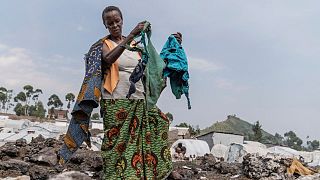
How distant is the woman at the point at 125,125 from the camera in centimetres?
273

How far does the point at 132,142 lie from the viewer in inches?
108

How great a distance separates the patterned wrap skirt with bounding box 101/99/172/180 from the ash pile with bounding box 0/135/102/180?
2324mm

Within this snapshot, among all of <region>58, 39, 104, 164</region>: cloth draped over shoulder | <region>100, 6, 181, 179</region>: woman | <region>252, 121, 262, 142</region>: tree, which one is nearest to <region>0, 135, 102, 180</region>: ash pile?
<region>58, 39, 104, 164</region>: cloth draped over shoulder

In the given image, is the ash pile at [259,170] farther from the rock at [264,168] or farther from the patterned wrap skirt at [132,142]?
the patterned wrap skirt at [132,142]

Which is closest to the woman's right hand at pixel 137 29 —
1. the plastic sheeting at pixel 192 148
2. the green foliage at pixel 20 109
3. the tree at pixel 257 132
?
the plastic sheeting at pixel 192 148

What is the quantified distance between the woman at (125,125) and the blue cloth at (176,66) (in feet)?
0.79

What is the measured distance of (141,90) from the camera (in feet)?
9.29

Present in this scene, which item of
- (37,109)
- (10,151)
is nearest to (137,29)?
(10,151)

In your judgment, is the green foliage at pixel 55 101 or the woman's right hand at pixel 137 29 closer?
the woman's right hand at pixel 137 29

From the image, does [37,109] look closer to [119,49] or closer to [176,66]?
[176,66]

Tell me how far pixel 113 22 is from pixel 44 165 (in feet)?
14.2

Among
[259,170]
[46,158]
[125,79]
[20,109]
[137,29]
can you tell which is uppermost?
[20,109]

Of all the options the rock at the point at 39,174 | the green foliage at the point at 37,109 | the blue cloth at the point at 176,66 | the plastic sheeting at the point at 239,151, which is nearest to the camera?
the blue cloth at the point at 176,66

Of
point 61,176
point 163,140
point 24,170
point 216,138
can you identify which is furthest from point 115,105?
point 216,138
